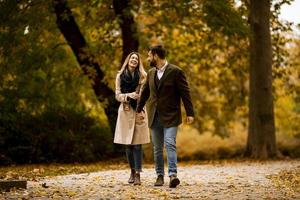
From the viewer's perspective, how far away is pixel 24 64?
2144 cm

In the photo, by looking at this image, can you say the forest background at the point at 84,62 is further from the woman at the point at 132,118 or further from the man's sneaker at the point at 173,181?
the man's sneaker at the point at 173,181

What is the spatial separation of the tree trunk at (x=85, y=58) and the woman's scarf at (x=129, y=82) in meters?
9.47

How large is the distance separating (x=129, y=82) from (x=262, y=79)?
33.6ft

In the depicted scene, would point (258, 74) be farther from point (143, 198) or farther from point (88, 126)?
point (143, 198)

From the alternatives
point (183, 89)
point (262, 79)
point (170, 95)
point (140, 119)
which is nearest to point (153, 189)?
point (140, 119)

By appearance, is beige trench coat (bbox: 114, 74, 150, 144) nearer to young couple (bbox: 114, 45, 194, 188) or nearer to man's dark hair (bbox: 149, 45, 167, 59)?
young couple (bbox: 114, 45, 194, 188)

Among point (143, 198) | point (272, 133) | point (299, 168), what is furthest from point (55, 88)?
point (143, 198)

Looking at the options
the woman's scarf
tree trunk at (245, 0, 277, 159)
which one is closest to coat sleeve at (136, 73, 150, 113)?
the woman's scarf

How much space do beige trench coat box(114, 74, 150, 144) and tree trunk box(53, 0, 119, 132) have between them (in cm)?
960

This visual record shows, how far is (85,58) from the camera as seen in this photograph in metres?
21.8

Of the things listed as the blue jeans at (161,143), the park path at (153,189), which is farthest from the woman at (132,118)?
the park path at (153,189)

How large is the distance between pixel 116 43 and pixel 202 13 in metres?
3.78

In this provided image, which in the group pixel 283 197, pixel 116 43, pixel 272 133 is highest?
pixel 116 43

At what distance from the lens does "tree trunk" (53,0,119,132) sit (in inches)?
829
